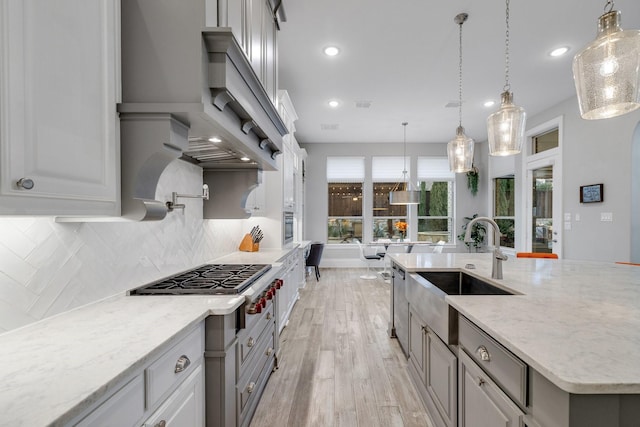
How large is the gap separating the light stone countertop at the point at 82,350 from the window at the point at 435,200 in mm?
6607

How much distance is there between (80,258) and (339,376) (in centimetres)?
205

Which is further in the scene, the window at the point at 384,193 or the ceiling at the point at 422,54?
the window at the point at 384,193

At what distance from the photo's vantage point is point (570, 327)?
1065 millimetres

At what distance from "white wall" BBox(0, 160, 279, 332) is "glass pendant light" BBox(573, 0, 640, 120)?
2354 millimetres

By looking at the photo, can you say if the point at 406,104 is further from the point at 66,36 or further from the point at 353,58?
the point at 66,36

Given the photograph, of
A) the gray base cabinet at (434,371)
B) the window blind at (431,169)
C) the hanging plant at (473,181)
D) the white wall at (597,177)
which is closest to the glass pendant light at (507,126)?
the gray base cabinet at (434,371)

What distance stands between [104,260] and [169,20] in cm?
116

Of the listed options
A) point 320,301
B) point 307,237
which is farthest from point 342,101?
point 307,237

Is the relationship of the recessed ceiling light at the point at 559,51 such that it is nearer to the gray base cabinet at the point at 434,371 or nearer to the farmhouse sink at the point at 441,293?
the farmhouse sink at the point at 441,293

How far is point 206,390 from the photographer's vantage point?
138 cm

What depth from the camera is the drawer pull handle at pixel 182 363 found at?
3.66ft

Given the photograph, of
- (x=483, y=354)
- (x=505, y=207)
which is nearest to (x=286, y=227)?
(x=483, y=354)

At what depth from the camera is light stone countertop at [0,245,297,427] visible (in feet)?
2.14

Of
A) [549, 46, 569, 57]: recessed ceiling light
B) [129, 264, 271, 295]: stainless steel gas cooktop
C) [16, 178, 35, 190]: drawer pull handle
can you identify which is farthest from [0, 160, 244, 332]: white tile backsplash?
[549, 46, 569, 57]: recessed ceiling light
